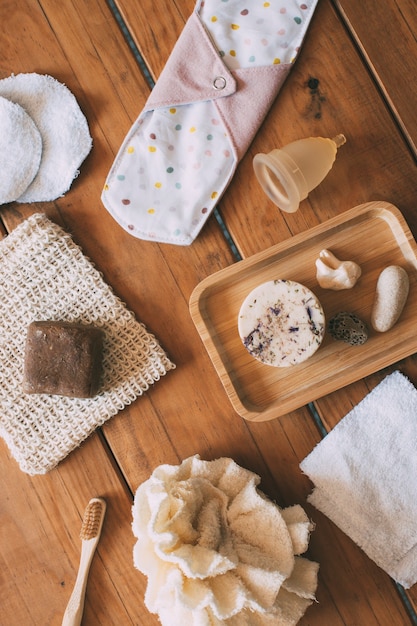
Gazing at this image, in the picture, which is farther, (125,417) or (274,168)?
(125,417)

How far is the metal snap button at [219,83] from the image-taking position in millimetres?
771

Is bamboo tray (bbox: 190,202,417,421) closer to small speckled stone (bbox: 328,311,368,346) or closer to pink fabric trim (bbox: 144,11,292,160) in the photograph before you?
small speckled stone (bbox: 328,311,368,346)

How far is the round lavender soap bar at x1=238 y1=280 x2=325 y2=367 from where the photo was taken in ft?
2.38

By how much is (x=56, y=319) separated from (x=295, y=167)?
1.30 ft

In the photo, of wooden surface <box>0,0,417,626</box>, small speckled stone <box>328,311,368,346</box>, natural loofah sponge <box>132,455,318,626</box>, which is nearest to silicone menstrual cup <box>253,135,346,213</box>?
wooden surface <box>0,0,417,626</box>

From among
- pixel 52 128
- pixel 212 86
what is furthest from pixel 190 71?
pixel 52 128

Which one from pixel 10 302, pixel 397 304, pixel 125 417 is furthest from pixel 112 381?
pixel 397 304

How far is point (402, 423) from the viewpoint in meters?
0.77

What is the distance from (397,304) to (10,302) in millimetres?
539

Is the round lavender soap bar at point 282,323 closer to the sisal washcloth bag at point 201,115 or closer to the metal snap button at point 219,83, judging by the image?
the sisal washcloth bag at point 201,115

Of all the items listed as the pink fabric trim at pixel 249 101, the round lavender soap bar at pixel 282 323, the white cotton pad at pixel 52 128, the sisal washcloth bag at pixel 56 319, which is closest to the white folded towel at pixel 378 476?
the round lavender soap bar at pixel 282 323

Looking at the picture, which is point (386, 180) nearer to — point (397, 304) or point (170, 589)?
point (397, 304)

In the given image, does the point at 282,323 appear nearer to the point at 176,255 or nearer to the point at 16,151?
the point at 176,255

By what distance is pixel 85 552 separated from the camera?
2.64 feet
